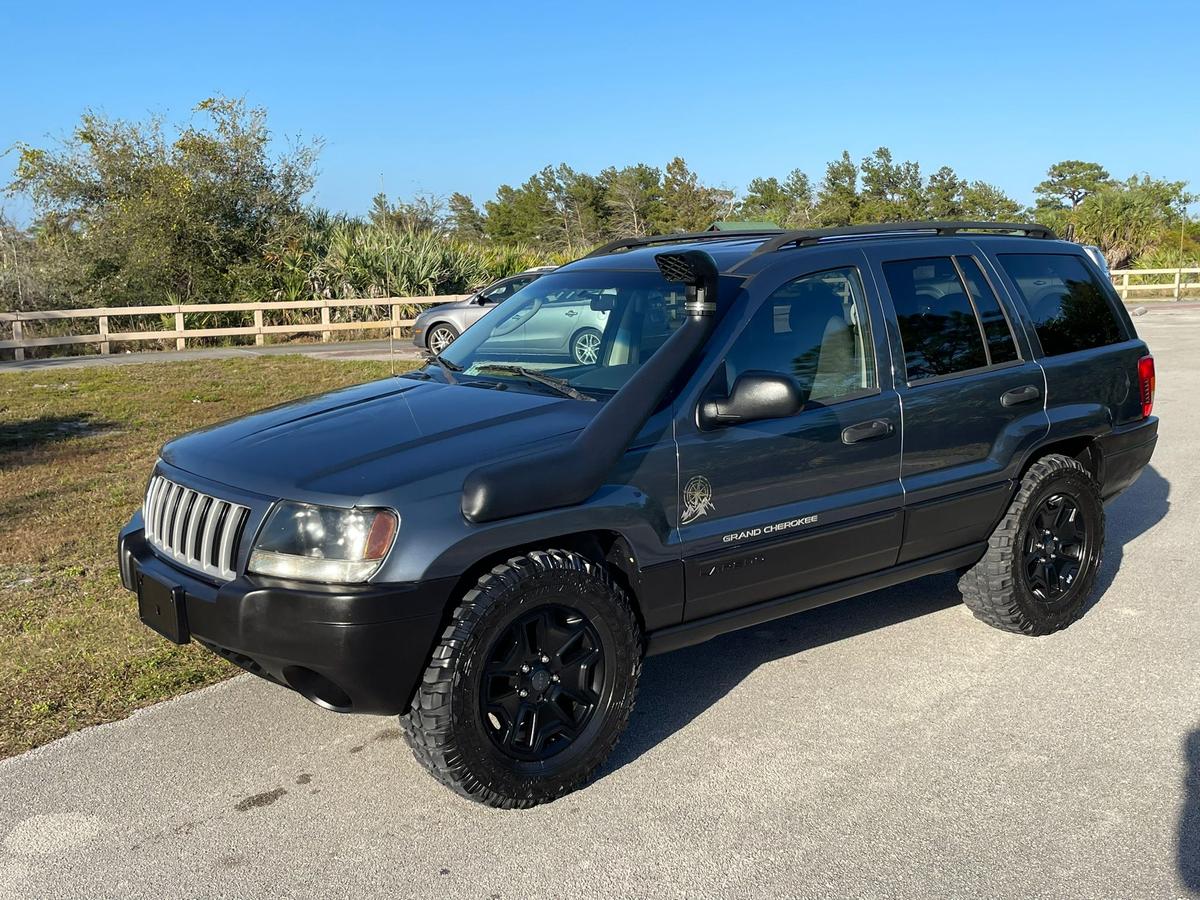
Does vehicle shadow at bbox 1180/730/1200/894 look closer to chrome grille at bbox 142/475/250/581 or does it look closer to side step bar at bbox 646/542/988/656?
side step bar at bbox 646/542/988/656

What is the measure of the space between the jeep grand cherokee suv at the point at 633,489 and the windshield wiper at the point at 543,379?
2 centimetres

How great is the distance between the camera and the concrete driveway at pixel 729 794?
326 cm

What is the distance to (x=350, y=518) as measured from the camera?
134 inches

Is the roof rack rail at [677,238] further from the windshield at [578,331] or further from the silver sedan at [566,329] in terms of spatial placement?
the silver sedan at [566,329]

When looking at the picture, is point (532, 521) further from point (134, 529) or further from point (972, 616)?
point (972, 616)

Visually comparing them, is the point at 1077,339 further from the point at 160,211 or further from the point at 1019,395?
the point at 160,211

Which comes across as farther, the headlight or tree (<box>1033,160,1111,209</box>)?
tree (<box>1033,160,1111,209</box>)

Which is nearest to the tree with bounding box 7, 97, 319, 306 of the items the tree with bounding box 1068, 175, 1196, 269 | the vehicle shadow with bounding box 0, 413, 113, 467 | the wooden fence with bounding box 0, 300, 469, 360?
the wooden fence with bounding box 0, 300, 469, 360

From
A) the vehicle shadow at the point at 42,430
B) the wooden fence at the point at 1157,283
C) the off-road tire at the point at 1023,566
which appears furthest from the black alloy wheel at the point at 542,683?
the wooden fence at the point at 1157,283

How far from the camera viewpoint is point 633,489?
12.5 feet

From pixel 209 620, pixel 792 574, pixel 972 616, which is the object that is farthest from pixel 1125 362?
pixel 209 620

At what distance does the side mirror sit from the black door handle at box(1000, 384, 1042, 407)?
1.53m

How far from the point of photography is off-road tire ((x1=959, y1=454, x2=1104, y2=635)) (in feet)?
16.7

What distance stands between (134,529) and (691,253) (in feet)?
7.74
